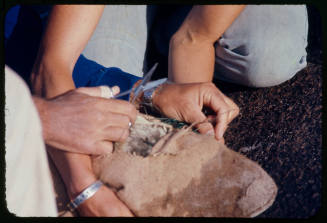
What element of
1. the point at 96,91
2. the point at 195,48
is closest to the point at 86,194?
the point at 96,91

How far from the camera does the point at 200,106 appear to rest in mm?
1044

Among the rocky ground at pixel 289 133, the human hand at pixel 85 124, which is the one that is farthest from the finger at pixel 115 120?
the rocky ground at pixel 289 133

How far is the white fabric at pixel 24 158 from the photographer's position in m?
0.64

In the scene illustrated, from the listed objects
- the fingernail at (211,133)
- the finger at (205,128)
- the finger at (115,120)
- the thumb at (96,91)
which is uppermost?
the thumb at (96,91)

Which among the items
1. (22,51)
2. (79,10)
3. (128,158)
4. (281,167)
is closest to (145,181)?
(128,158)

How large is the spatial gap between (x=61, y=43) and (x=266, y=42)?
29.8 inches

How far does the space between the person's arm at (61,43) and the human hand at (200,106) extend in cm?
36

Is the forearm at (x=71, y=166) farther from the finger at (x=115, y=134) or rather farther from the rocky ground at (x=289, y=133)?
the rocky ground at (x=289, y=133)

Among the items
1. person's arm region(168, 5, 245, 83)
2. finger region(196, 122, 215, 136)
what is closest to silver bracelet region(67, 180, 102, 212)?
finger region(196, 122, 215, 136)

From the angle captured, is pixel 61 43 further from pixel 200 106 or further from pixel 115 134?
pixel 200 106

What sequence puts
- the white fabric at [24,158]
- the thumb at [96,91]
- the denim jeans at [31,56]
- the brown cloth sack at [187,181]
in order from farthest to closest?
the denim jeans at [31,56] → the thumb at [96,91] → the brown cloth sack at [187,181] → the white fabric at [24,158]

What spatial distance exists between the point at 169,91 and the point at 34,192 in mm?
593

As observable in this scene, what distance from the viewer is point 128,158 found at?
90 centimetres
